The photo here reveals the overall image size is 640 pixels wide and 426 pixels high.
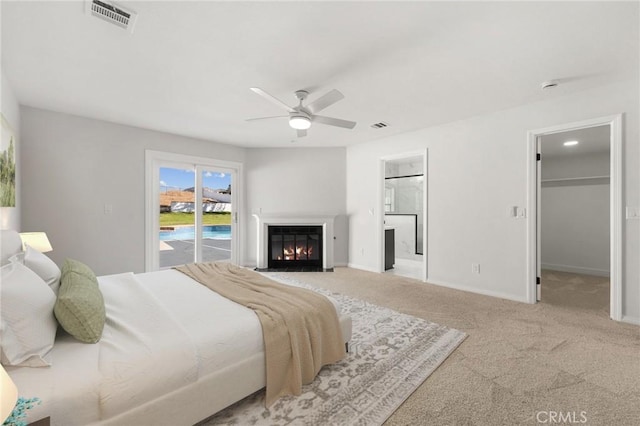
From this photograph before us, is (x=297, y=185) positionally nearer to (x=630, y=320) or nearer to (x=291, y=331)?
(x=291, y=331)

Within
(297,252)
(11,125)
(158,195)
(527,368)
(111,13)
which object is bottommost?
(527,368)

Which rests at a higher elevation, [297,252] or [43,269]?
[43,269]

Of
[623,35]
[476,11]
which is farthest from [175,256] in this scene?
[623,35]

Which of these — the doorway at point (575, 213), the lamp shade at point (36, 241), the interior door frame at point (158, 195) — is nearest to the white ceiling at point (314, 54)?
the interior door frame at point (158, 195)

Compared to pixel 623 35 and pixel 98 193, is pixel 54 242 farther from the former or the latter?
pixel 623 35

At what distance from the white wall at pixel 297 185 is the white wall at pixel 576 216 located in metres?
3.91

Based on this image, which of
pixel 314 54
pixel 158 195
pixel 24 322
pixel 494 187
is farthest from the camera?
pixel 158 195

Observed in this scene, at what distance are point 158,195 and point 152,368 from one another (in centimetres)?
382

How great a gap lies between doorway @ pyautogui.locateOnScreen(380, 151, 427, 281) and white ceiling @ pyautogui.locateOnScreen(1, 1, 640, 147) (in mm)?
2753

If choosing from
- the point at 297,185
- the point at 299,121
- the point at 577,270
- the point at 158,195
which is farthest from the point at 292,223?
the point at 577,270

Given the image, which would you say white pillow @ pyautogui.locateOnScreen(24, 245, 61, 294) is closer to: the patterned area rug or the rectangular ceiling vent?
the patterned area rug

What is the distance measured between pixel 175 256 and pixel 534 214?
17.9ft

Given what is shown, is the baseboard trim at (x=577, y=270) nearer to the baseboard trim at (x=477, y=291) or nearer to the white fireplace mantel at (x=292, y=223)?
the baseboard trim at (x=477, y=291)

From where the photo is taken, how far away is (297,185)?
5.52 metres
